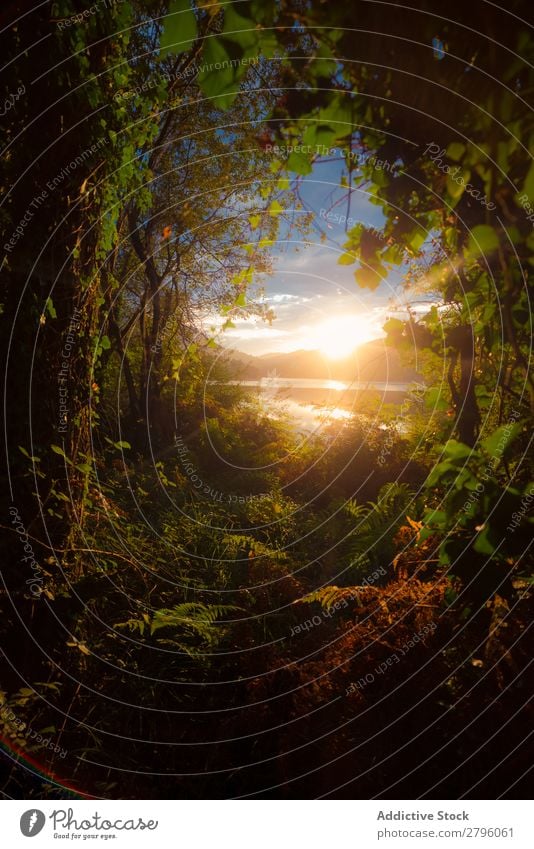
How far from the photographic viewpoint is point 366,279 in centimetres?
188

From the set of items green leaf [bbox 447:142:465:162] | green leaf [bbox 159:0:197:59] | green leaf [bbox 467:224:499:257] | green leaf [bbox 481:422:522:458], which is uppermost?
green leaf [bbox 159:0:197:59]

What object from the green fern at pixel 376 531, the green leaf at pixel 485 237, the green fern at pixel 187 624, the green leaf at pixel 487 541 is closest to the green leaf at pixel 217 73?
the green leaf at pixel 485 237

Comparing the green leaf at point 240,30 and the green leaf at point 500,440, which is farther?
the green leaf at point 500,440

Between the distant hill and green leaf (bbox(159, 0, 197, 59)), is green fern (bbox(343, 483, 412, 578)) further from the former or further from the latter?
green leaf (bbox(159, 0, 197, 59))

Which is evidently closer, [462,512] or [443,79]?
[443,79]

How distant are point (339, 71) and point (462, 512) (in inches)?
82.5

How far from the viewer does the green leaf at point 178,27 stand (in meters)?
1.27

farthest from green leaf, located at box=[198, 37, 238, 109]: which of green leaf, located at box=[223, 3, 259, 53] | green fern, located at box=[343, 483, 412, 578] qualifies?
green fern, located at box=[343, 483, 412, 578]

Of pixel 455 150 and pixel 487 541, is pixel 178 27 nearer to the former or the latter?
pixel 455 150

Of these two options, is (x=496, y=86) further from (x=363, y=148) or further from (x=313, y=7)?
(x=313, y=7)

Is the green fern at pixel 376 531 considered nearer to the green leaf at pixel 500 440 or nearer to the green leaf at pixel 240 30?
the green leaf at pixel 500 440

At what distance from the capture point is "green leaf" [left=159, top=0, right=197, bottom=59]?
1.27 m

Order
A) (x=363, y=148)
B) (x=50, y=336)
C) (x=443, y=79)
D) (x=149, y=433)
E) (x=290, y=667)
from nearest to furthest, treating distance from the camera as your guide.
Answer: (x=443, y=79) < (x=363, y=148) < (x=50, y=336) < (x=290, y=667) < (x=149, y=433)

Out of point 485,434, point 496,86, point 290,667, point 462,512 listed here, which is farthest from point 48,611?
point 496,86
